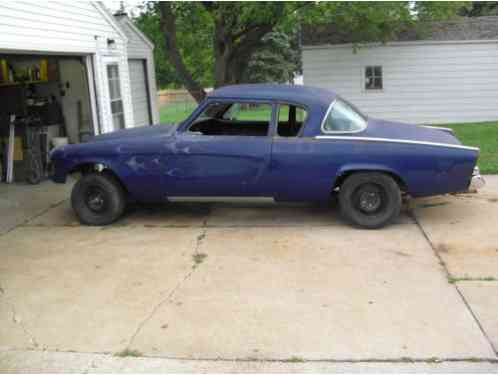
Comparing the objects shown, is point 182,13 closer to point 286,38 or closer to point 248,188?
point 248,188

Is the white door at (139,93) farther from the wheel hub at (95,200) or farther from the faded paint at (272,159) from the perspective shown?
the faded paint at (272,159)

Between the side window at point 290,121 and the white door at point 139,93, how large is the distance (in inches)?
331

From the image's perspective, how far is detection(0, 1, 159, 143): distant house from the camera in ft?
29.4

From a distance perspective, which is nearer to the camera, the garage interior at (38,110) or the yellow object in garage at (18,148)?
the garage interior at (38,110)

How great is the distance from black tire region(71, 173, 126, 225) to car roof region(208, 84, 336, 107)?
1701 mm

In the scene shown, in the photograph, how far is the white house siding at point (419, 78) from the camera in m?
17.5

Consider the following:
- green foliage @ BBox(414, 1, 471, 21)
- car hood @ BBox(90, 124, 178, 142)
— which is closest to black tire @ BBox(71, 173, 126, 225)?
car hood @ BBox(90, 124, 178, 142)

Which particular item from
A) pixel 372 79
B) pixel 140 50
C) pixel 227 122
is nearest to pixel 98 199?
pixel 227 122

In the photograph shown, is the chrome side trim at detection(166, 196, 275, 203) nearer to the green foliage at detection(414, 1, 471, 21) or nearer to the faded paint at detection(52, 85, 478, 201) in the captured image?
the faded paint at detection(52, 85, 478, 201)

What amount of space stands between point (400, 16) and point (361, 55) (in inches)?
100

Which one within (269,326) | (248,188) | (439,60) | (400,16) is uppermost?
(400,16)

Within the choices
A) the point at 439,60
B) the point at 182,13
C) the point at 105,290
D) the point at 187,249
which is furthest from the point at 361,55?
the point at 105,290

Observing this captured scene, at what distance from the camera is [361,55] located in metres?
17.7

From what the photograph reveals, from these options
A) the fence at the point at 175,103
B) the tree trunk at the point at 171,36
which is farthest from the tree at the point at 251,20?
the fence at the point at 175,103
